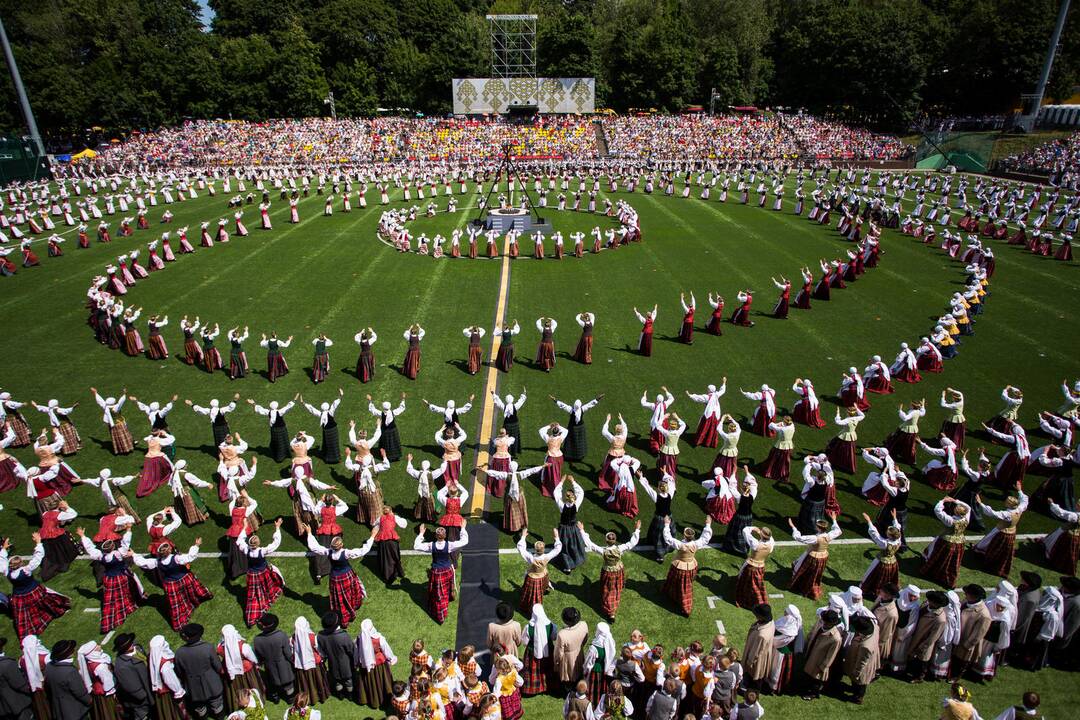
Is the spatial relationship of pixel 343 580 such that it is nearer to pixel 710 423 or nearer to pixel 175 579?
pixel 175 579

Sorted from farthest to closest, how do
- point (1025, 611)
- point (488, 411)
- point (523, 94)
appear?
point (523, 94) → point (488, 411) → point (1025, 611)

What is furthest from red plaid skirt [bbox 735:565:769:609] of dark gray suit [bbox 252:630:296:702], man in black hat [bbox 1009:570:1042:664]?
dark gray suit [bbox 252:630:296:702]

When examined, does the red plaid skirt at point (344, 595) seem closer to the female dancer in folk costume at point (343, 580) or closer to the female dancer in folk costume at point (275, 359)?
the female dancer in folk costume at point (343, 580)

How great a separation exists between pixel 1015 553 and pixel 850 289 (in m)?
14.4

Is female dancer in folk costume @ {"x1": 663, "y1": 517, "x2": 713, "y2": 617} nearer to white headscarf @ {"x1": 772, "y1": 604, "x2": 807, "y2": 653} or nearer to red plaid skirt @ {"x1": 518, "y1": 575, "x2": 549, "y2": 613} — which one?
white headscarf @ {"x1": 772, "y1": 604, "x2": 807, "y2": 653}

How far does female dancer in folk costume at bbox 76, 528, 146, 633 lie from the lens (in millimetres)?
7750

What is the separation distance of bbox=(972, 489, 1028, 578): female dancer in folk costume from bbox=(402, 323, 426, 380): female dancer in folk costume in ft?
37.8

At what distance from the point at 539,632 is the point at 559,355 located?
34.0 feet

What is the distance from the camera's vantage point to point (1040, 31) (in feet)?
179

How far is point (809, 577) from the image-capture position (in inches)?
333

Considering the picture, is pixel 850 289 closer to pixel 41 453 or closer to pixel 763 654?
pixel 763 654

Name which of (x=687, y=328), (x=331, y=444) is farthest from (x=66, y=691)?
(x=687, y=328)

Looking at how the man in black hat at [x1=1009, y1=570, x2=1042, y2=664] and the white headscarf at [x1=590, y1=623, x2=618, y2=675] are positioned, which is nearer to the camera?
the white headscarf at [x1=590, y1=623, x2=618, y2=675]

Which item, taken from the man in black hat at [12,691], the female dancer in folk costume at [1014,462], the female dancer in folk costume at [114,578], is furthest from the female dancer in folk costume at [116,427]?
the female dancer in folk costume at [1014,462]
